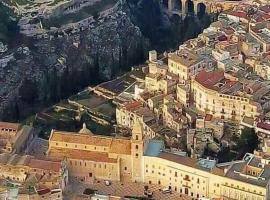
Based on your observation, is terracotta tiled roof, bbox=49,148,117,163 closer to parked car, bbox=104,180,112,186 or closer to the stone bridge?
parked car, bbox=104,180,112,186

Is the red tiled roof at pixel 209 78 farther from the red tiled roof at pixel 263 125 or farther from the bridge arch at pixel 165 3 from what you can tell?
the bridge arch at pixel 165 3

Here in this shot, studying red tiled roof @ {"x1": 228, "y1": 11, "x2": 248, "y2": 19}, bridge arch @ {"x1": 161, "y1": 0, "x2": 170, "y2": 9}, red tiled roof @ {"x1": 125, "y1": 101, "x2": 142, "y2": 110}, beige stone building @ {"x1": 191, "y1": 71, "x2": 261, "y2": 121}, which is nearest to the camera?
beige stone building @ {"x1": 191, "y1": 71, "x2": 261, "y2": 121}

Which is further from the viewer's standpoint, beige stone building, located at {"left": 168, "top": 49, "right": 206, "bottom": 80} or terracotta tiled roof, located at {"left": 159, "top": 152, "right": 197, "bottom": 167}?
beige stone building, located at {"left": 168, "top": 49, "right": 206, "bottom": 80}

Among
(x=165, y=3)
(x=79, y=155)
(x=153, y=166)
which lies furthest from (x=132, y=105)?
(x=165, y=3)

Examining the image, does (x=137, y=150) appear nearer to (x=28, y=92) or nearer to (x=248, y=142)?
(x=248, y=142)

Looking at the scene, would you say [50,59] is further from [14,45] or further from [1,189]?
[1,189]

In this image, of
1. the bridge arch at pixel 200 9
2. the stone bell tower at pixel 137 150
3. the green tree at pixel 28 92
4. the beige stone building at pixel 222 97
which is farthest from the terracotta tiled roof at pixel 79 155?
the bridge arch at pixel 200 9

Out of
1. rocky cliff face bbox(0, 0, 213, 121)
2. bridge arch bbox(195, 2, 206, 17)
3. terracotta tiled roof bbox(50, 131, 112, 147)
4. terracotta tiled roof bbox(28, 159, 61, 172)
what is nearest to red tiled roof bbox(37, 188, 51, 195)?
terracotta tiled roof bbox(28, 159, 61, 172)

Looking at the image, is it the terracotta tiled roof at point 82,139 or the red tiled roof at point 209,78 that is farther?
the red tiled roof at point 209,78
